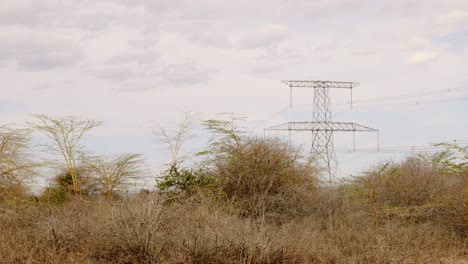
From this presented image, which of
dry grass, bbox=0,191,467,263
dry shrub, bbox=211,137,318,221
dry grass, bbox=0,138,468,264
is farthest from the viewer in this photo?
dry shrub, bbox=211,137,318,221

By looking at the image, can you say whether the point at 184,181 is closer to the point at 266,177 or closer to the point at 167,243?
the point at 266,177

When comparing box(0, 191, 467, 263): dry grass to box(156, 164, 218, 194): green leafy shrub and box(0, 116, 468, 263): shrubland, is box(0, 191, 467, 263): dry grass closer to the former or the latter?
box(0, 116, 468, 263): shrubland

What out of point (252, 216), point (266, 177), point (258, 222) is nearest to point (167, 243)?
point (258, 222)

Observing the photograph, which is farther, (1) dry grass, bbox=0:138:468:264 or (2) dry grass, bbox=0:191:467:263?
(1) dry grass, bbox=0:138:468:264

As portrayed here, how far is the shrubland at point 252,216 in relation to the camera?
33.6 ft

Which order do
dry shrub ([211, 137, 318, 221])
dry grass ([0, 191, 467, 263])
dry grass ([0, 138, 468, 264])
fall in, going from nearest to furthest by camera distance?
dry grass ([0, 191, 467, 263])
dry grass ([0, 138, 468, 264])
dry shrub ([211, 137, 318, 221])

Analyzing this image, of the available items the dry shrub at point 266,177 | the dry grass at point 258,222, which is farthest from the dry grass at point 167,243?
the dry shrub at point 266,177

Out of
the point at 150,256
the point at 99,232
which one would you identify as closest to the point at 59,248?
the point at 99,232

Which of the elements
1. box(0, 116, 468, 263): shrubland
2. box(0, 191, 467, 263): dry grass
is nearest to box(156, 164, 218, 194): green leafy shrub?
box(0, 116, 468, 263): shrubland

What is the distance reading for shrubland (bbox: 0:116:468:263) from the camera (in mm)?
10250

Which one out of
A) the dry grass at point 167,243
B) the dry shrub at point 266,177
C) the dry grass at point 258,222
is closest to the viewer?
the dry grass at point 167,243

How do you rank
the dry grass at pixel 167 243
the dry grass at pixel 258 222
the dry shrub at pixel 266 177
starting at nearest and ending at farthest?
the dry grass at pixel 167 243, the dry grass at pixel 258 222, the dry shrub at pixel 266 177

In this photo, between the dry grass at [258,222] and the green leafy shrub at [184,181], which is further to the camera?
the green leafy shrub at [184,181]

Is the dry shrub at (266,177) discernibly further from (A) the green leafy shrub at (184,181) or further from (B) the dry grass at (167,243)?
(B) the dry grass at (167,243)
